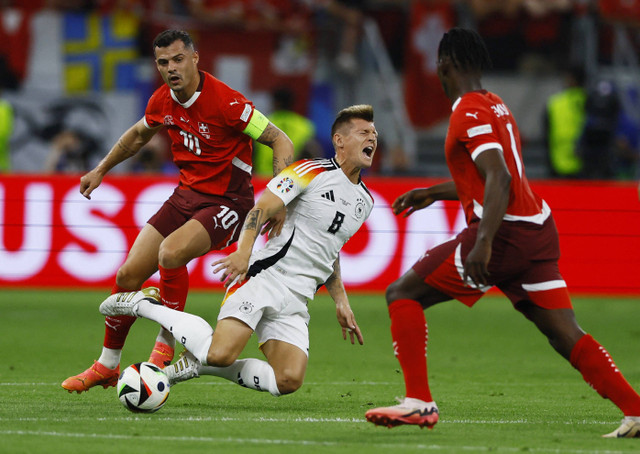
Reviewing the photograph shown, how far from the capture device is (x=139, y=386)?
6656 mm

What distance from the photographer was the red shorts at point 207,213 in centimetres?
766

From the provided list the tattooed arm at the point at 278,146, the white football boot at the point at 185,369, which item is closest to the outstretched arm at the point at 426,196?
the tattooed arm at the point at 278,146

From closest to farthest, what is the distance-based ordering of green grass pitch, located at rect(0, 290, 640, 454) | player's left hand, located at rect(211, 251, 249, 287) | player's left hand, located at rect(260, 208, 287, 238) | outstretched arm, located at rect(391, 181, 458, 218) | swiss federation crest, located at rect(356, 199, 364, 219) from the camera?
1. green grass pitch, located at rect(0, 290, 640, 454)
2. player's left hand, located at rect(211, 251, 249, 287)
3. outstretched arm, located at rect(391, 181, 458, 218)
4. player's left hand, located at rect(260, 208, 287, 238)
5. swiss federation crest, located at rect(356, 199, 364, 219)

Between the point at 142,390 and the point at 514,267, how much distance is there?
87.7 inches

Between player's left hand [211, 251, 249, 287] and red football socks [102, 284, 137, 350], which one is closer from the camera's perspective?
player's left hand [211, 251, 249, 287]

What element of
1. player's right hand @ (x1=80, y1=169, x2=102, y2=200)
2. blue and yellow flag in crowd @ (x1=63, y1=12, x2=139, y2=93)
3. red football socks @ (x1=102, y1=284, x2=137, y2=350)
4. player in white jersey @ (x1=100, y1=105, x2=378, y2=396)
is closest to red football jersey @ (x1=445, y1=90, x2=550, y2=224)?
player in white jersey @ (x1=100, y1=105, x2=378, y2=396)

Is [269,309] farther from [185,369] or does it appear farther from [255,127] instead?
[255,127]

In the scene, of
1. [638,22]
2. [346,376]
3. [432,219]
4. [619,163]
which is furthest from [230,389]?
[638,22]

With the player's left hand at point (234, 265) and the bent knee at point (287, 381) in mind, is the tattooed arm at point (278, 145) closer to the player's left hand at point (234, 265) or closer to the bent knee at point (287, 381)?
the player's left hand at point (234, 265)

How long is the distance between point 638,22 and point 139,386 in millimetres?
15936

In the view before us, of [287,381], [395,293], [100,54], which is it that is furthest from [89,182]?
[100,54]

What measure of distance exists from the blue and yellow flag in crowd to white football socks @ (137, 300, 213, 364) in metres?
12.4

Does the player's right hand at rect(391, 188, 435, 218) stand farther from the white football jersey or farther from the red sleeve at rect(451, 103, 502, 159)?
the red sleeve at rect(451, 103, 502, 159)

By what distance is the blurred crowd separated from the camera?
655 inches
